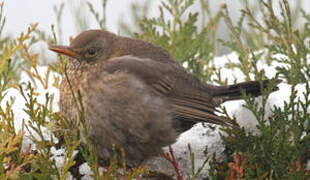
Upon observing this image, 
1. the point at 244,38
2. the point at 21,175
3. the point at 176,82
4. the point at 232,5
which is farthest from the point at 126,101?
the point at 232,5

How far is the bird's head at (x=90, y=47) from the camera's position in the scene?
4.15m

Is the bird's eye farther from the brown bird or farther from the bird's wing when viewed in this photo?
the bird's wing

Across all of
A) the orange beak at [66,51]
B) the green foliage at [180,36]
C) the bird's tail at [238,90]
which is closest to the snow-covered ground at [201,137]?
the bird's tail at [238,90]

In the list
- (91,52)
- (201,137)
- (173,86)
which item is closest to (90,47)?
(91,52)

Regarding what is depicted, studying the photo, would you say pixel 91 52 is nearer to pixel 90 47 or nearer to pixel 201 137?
pixel 90 47

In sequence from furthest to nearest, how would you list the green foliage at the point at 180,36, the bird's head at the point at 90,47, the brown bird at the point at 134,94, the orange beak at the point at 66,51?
the green foliage at the point at 180,36, the bird's head at the point at 90,47, the orange beak at the point at 66,51, the brown bird at the point at 134,94

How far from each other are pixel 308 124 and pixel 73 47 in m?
1.66

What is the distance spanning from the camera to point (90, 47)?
13.9 ft

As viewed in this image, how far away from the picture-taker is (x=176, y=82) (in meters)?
4.12

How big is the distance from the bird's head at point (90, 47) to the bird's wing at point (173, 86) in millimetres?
177

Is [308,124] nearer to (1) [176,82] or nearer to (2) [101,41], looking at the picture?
(1) [176,82]

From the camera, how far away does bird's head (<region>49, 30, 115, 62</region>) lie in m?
4.15

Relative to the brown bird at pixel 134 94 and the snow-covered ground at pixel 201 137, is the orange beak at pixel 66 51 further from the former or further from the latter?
the snow-covered ground at pixel 201 137

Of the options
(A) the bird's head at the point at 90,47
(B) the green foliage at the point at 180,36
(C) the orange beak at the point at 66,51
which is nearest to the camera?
(C) the orange beak at the point at 66,51
